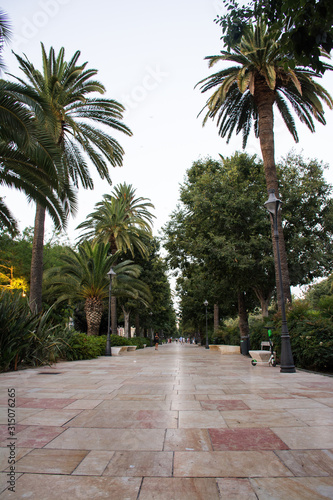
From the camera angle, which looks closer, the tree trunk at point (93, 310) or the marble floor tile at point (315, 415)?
the marble floor tile at point (315, 415)

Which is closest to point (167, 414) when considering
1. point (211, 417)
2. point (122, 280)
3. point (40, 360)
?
point (211, 417)

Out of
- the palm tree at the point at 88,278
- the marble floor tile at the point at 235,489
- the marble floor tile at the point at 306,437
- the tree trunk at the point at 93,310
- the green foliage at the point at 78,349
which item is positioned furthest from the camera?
the tree trunk at the point at 93,310

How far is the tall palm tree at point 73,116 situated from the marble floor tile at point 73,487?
12.0 metres

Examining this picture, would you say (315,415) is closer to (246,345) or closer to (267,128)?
(267,128)

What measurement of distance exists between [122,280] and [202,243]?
8132 mm

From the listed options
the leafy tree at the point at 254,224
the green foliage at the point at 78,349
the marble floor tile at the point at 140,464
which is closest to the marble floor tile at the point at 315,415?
the marble floor tile at the point at 140,464

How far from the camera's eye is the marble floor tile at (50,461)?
2.77m

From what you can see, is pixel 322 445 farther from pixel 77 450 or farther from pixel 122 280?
pixel 122 280

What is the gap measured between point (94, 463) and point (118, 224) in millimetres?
25517

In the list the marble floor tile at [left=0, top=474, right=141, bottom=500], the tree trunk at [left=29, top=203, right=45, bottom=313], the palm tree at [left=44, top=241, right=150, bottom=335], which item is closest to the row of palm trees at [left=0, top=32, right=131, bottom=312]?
the tree trunk at [left=29, top=203, right=45, bottom=313]

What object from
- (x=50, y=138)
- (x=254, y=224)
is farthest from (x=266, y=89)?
(x=50, y=138)

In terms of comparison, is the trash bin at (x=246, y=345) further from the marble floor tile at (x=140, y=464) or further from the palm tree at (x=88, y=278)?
the marble floor tile at (x=140, y=464)

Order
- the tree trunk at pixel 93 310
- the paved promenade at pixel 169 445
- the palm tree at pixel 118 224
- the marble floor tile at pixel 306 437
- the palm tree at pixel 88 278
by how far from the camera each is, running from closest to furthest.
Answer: the paved promenade at pixel 169 445
the marble floor tile at pixel 306 437
the palm tree at pixel 88 278
the tree trunk at pixel 93 310
the palm tree at pixel 118 224

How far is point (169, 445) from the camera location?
3.40m
